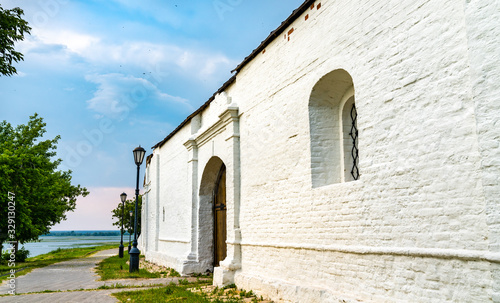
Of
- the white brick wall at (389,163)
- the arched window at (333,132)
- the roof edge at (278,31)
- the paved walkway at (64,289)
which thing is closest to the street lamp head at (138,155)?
the paved walkway at (64,289)

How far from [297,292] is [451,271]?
2999 millimetres

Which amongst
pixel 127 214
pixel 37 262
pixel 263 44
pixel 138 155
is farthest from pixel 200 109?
pixel 127 214

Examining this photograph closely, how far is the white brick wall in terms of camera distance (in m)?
4.04

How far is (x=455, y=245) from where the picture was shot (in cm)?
424

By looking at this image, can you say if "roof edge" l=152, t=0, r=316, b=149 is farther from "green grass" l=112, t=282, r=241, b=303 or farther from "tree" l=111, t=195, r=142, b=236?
"tree" l=111, t=195, r=142, b=236

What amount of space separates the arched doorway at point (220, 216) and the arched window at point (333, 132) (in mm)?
5597

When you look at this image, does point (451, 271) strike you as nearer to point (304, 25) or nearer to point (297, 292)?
point (297, 292)

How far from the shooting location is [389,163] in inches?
204

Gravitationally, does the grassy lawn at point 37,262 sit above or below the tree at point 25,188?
below

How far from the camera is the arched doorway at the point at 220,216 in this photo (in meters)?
12.0

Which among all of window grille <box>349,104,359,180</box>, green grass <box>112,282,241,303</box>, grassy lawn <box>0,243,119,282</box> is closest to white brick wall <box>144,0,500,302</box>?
window grille <box>349,104,359,180</box>

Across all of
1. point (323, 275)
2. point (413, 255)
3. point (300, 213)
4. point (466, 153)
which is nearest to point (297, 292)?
point (323, 275)

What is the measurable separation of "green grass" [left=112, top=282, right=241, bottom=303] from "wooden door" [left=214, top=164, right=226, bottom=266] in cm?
249

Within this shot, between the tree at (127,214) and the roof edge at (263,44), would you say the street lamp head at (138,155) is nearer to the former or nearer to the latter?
the roof edge at (263,44)
